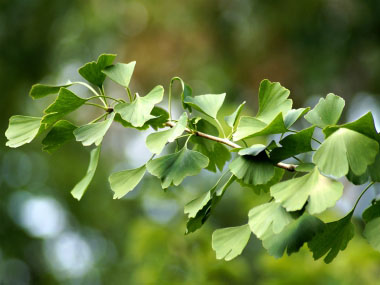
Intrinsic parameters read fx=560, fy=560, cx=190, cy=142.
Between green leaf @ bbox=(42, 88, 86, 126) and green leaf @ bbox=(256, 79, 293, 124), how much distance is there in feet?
0.67

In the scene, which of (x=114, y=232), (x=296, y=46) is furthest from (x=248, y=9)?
(x=114, y=232)

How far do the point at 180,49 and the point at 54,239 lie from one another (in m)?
2.37

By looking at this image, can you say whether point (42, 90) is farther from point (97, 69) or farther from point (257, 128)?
point (257, 128)

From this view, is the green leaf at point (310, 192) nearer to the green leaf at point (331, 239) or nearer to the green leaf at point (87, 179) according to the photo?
the green leaf at point (331, 239)

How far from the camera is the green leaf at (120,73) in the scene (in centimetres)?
63

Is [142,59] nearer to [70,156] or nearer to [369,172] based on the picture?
[70,156]

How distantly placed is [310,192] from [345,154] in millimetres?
44

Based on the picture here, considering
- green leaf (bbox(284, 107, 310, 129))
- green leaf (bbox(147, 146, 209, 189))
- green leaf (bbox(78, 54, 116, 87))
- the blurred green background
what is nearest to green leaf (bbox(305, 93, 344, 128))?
green leaf (bbox(284, 107, 310, 129))

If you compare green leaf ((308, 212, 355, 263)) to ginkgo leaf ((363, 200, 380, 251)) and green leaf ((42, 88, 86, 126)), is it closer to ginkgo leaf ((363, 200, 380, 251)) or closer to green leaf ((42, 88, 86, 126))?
ginkgo leaf ((363, 200, 380, 251))

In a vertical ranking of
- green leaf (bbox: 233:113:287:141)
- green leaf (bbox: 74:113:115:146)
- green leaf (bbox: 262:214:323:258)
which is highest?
green leaf (bbox: 233:113:287:141)

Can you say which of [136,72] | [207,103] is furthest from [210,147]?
[136,72]

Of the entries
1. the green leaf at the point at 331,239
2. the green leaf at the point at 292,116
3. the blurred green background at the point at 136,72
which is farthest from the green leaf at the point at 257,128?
the blurred green background at the point at 136,72

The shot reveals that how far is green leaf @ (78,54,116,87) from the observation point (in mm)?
633

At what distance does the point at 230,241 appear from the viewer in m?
0.59
